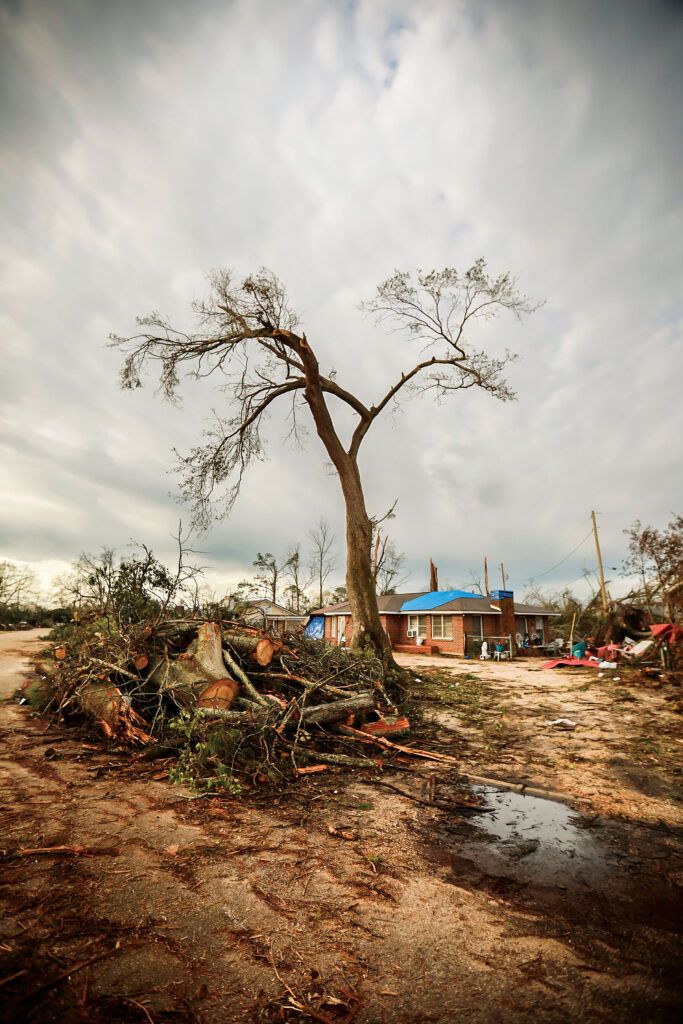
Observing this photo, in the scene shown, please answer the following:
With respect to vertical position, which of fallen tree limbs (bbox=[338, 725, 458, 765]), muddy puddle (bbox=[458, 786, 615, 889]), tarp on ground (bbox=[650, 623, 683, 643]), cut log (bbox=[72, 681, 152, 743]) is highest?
tarp on ground (bbox=[650, 623, 683, 643])

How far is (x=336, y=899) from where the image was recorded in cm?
286

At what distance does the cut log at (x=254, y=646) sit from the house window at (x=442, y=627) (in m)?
22.6

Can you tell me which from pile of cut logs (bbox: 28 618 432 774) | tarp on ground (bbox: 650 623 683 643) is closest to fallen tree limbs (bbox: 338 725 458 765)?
pile of cut logs (bbox: 28 618 432 774)

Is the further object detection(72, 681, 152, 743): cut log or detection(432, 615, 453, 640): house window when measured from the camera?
detection(432, 615, 453, 640): house window

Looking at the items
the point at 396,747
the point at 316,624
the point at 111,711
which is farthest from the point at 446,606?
the point at 111,711

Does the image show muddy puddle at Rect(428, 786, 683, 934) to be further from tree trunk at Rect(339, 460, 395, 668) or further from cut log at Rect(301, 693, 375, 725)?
tree trunk at Rect(339, 460, 395, 668)

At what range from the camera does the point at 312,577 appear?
5338 cm

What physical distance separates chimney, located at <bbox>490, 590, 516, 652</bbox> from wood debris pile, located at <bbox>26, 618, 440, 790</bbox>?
2208 cm

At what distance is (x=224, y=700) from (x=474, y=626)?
942 inches

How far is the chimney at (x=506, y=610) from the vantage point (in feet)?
91.4

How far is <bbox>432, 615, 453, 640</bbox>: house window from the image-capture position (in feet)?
92.2

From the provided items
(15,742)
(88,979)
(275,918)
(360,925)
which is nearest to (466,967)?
(360,925)

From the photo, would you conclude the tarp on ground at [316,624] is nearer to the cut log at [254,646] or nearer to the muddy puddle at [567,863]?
the cut log at [254,646]

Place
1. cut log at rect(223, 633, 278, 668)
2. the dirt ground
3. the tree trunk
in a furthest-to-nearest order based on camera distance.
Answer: the tree trunk → cut log at rect(223, 633, 278, 668) → the dirt ground
